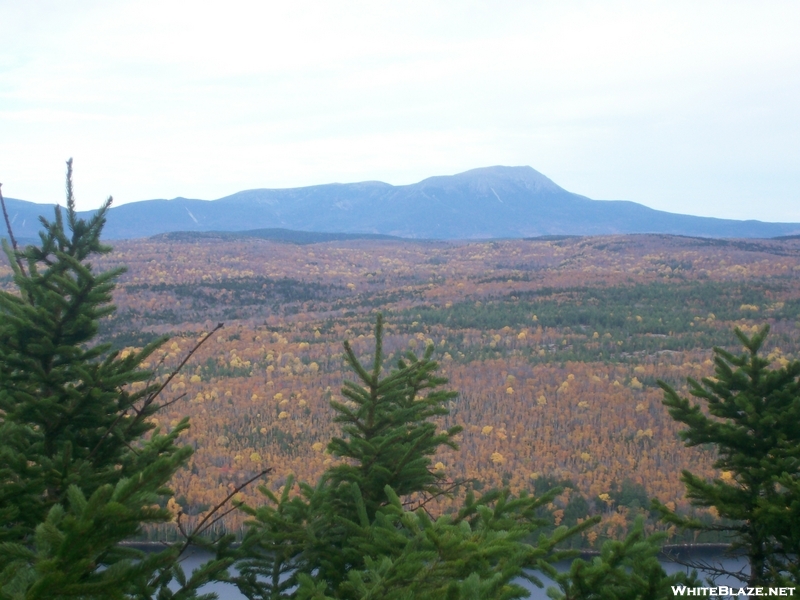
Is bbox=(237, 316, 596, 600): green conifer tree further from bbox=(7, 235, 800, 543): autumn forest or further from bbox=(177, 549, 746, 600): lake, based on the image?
bbox=(177, 549, 746, 600): lake

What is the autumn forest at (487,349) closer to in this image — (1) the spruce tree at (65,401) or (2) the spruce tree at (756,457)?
(1) the spruce tree at (65,401)

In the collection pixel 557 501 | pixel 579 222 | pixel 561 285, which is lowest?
pixel 557 501

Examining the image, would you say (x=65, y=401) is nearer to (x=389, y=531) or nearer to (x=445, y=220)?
(x=389, y=531)

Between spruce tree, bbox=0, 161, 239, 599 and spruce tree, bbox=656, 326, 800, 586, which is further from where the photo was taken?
spruce tree, bbox=656, 326, 800, 586

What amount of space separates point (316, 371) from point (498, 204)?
17691 centimetres

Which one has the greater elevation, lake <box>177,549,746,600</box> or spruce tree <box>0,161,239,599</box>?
spruce tree <box>0,161,239,599</box>

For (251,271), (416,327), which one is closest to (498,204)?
(251,271)

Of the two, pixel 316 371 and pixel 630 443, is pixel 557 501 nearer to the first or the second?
pixel 630 443

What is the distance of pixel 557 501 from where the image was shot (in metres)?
15.4

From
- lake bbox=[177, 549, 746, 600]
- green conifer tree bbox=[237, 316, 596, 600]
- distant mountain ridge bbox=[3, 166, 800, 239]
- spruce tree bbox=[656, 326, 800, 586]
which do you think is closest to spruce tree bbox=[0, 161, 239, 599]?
green conifer tree bbox=[237, 316, 596, 600]

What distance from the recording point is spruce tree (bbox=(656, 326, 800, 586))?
200 inches

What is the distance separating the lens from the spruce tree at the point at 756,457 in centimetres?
509

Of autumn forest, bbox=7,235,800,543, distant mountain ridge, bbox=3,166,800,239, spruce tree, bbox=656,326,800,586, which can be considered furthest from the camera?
distant mountain ridge, bbox=3,166,800,239

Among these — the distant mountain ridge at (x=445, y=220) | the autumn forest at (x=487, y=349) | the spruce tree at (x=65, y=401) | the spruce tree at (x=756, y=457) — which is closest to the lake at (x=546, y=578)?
the autumn forest at (x=487, y=349)
